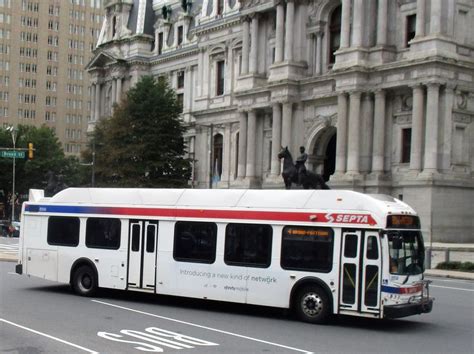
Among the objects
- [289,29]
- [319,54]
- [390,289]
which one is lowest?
[390,289]

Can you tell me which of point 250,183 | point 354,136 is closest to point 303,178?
point 354,136

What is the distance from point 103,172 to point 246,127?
45.3ft

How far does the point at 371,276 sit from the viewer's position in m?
15.6

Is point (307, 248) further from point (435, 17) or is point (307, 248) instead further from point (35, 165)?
point (35, 165)

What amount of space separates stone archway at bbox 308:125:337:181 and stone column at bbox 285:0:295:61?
5.84 meters

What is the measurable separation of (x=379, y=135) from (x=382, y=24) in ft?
23.4

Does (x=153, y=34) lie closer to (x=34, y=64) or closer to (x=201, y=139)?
(x=201, y=139)

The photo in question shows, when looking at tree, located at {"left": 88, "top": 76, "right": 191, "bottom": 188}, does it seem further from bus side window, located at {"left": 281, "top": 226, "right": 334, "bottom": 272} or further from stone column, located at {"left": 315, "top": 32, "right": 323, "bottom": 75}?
bus side window, located at {"left": 281, "top": 226, "right": 334, "bottom": 272}

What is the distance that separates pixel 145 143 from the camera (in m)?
64.6

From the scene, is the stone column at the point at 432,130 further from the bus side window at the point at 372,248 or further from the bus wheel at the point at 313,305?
the bus side window at the point at 372,248

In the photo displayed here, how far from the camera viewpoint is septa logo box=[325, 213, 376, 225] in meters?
15.8

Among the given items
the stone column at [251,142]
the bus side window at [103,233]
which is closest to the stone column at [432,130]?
the stone column at [251,142]

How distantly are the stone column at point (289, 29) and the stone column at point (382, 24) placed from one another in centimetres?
774

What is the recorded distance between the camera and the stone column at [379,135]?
162ft
